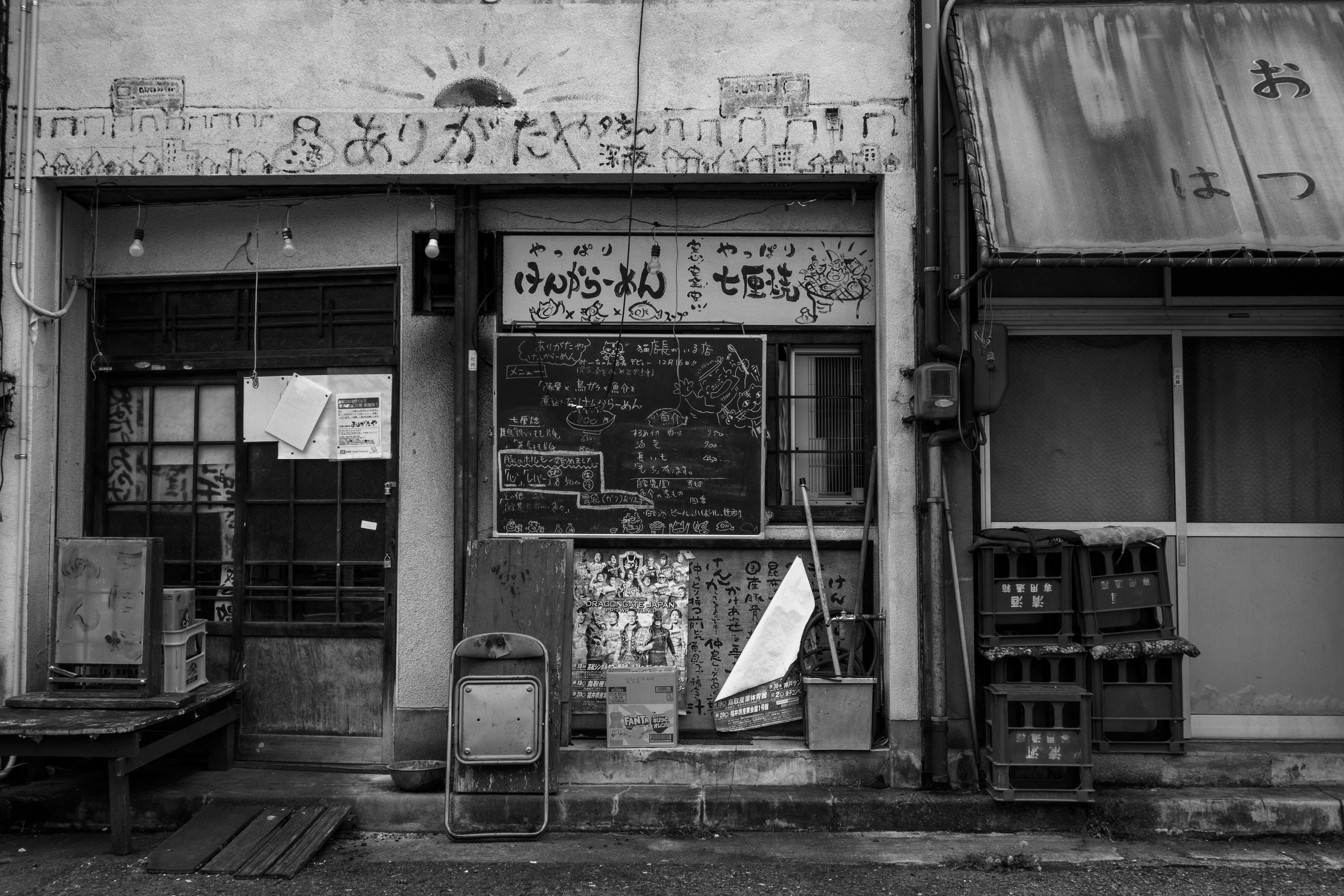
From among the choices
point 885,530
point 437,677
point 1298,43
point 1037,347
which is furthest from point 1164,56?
point 437,677

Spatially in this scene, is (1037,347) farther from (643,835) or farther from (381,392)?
(381,392)

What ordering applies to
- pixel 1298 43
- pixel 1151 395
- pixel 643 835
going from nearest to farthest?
pixel 643 835
pixel 1298 43
pixel 1151 395

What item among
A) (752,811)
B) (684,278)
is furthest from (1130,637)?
(684,278)

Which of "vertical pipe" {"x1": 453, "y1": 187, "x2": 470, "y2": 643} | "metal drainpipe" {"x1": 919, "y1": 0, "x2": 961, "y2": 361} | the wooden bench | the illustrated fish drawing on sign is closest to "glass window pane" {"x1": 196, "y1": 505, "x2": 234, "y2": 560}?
the wooden bench

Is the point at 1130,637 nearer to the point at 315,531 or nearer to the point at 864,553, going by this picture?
the point at 864,553

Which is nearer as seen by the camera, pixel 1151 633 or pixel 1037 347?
pixel 1151 633

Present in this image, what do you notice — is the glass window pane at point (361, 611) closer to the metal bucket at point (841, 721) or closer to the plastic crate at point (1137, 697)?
the metal bucket at point (841, 721)

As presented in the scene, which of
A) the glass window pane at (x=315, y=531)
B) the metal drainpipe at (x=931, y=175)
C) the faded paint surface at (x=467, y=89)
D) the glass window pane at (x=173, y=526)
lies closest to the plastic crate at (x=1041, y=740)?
the metal drainpipe at (x=931, y=175)

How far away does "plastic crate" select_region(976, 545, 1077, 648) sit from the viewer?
603cm

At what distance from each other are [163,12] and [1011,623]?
683 cm

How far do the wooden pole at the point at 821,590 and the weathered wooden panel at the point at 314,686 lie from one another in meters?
3.00

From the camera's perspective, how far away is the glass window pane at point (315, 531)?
6738 mm

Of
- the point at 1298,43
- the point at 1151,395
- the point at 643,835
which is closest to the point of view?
the point at 643,835

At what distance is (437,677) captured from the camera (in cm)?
646
